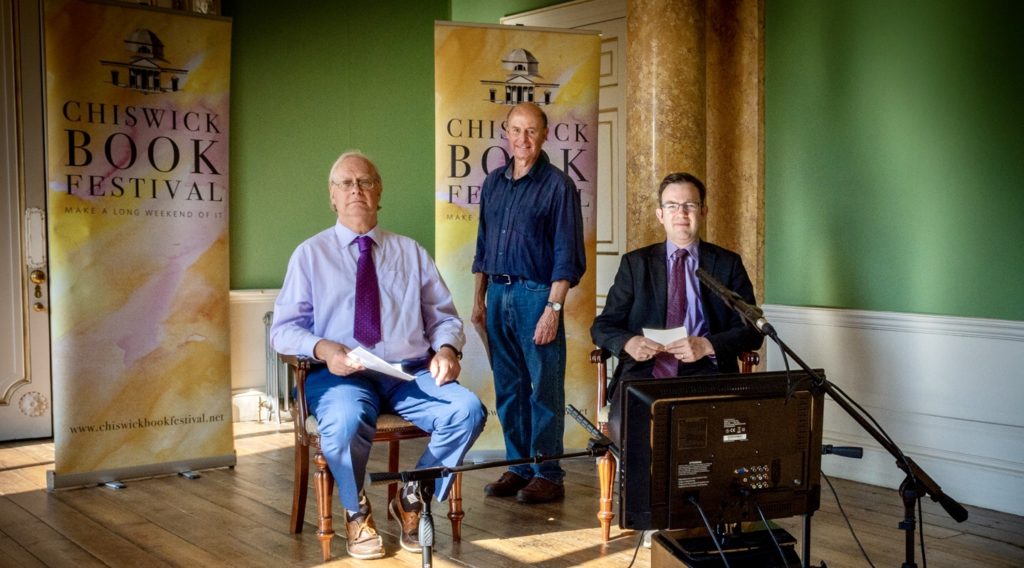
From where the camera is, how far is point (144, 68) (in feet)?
14.4

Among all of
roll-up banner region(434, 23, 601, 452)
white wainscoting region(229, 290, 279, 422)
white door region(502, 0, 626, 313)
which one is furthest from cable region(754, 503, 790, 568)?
white wainscoting region(229, 290, 279, 422)

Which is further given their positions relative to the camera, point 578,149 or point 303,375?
point 578,149

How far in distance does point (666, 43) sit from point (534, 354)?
167cm

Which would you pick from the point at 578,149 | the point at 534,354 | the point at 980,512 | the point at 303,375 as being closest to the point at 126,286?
the point at 303,375

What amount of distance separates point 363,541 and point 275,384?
8.86 ft

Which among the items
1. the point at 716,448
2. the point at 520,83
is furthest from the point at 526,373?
the point at 716,448

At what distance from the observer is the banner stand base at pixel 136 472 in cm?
433

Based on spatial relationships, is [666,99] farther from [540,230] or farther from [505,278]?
[505,278]

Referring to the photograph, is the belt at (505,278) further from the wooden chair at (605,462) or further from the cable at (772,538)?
the cable at (772,538)

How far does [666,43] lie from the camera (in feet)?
15.4

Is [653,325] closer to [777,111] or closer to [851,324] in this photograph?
[851,324]

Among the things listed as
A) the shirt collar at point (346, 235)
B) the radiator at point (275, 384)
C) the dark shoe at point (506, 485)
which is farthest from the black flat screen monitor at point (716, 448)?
the radiator at point (275, 384)

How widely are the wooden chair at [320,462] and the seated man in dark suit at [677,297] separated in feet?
2.39

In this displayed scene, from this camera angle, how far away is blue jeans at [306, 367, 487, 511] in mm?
3287
